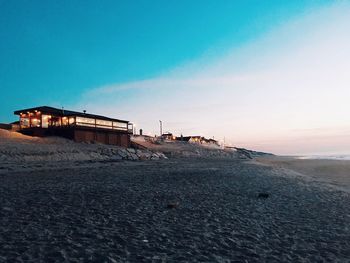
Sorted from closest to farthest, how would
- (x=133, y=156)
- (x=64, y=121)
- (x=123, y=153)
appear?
1. (x=123, y=153)
2. (x=133, y=156)
3. (x=64, y=121)

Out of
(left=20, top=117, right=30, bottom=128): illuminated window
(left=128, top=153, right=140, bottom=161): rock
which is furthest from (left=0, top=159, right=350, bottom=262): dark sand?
(left=20, top=117, right=30, bottom=128): illuminated window

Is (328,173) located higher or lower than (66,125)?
lower

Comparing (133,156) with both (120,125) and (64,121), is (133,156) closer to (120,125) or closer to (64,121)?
(120,125)

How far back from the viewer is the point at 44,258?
199 inches

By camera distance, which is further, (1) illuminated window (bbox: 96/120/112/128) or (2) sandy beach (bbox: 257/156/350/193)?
(1) illuminated window (bbox: 96/120/112/128)

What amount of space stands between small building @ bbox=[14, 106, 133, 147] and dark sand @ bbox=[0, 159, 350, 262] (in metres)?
41.2

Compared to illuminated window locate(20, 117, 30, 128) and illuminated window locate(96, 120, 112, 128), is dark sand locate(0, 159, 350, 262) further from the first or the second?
illuminated window locate(20, 117, 30, 128)

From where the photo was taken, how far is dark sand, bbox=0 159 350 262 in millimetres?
5559

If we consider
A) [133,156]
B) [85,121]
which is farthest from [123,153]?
[85,121]

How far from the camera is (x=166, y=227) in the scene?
7.31 m

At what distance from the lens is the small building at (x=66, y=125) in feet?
170

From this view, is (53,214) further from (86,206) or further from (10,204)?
(10,204)

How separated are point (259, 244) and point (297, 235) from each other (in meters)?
1.41

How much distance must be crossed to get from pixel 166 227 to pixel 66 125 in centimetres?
4901
